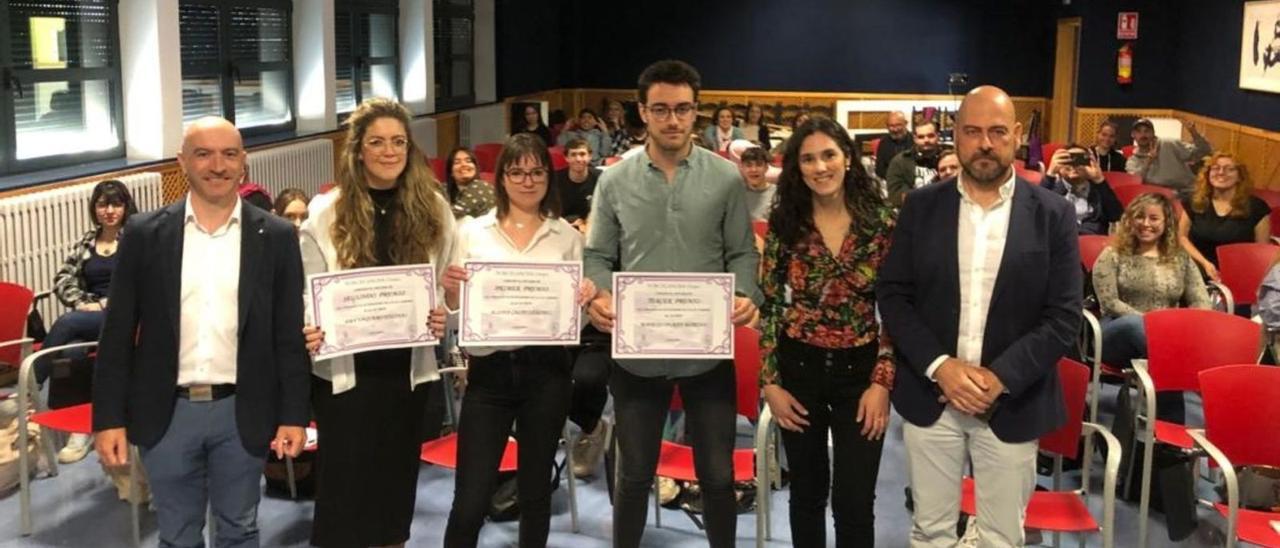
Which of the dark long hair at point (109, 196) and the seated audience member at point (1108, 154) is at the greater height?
the seated audience member at point (1108, 154)

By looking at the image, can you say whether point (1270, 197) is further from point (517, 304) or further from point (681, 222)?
point (517, 304)

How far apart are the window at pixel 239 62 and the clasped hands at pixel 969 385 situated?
6.96 meters

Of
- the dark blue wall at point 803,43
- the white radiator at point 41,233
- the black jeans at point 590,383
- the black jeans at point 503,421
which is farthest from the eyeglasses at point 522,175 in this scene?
the dark blue wall at point 803,43

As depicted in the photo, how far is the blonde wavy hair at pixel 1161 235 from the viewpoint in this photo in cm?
540

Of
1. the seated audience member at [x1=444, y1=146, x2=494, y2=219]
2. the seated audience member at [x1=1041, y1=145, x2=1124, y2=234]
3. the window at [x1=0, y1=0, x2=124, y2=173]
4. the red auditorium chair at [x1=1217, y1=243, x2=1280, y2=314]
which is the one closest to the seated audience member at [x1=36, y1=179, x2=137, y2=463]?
the window at [x1=0, y1=0, x2=124, y2=173]

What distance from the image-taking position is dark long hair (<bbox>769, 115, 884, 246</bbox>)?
10.2ft

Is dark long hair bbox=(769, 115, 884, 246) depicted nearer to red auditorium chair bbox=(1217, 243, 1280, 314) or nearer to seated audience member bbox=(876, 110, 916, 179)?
red auditorium chair bbox=(1217, 243, 1280, 314)

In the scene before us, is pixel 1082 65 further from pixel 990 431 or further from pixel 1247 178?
pixel 990 431

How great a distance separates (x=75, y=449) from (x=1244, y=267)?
5697mm

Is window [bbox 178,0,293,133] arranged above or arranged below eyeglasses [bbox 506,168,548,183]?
above

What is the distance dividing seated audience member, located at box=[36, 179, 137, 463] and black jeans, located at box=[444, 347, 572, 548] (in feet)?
8.99

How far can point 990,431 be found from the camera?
3061 mm

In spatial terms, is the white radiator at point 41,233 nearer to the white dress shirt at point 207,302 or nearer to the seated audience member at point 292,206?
the seated audience member at point 292,206

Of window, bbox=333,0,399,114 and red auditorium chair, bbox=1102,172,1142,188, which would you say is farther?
window, bbox=333,0,399,114
